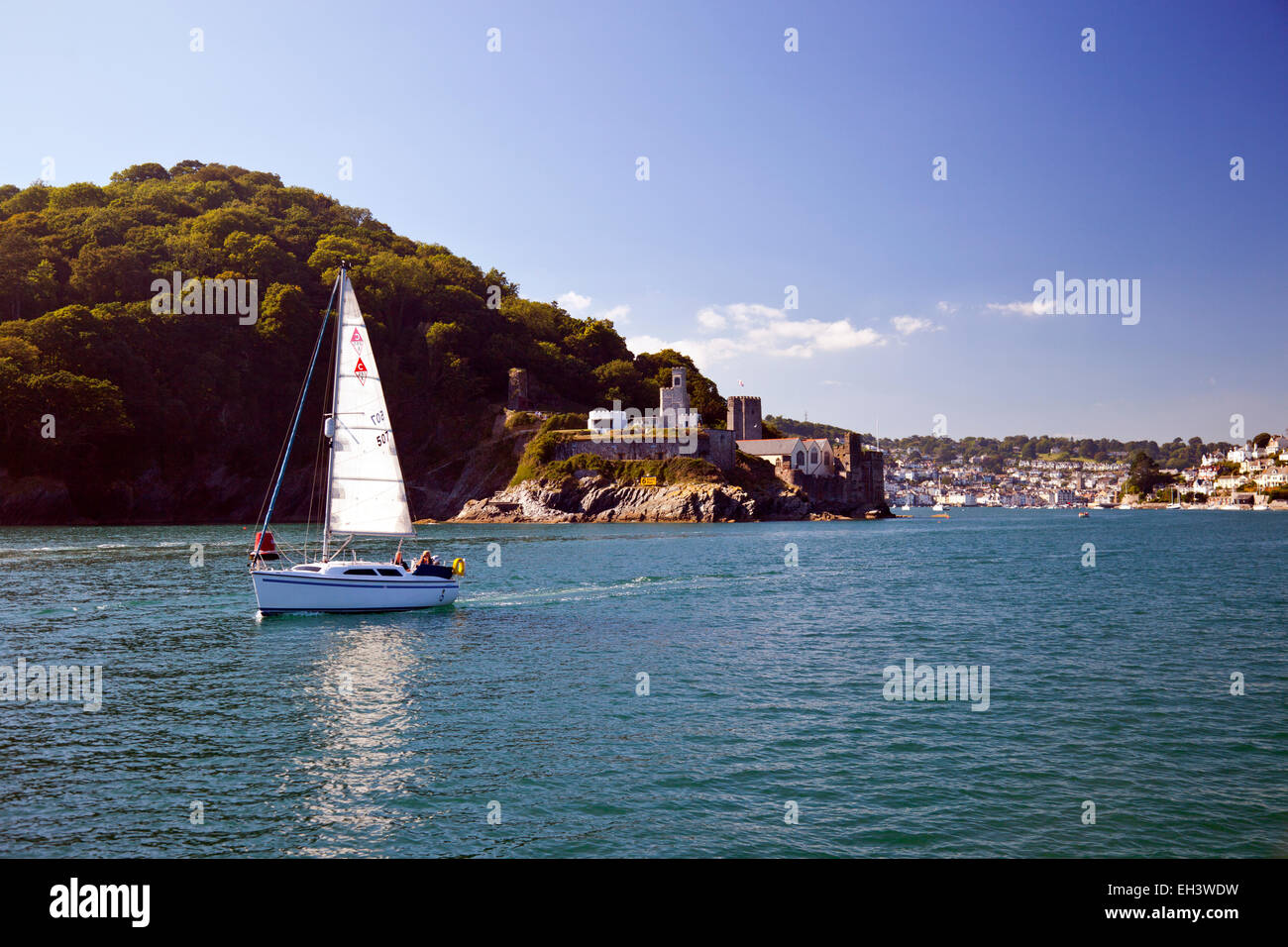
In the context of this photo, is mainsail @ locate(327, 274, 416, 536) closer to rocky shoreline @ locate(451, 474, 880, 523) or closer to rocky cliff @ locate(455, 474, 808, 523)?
rocky shoreline @ locate(451, 474, 880, 523)

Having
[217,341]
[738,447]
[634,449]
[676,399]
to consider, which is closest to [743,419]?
[738,447]

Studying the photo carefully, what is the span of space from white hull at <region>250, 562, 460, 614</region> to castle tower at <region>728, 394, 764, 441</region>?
4356 inches

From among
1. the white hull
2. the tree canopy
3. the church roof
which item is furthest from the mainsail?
the church roof

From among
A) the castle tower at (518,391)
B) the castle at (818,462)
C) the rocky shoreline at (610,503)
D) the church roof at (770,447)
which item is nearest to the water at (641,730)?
the rocky shoreline at (610,503)

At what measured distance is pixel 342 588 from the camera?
3083 cm

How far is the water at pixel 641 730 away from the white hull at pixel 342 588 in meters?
0.71

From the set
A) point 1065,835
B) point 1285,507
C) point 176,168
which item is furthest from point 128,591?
point 1285,507

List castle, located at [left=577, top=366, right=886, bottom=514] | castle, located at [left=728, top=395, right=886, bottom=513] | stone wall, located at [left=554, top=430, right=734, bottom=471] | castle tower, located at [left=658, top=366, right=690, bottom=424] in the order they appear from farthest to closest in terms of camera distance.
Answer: castle, located at [left=728, top=395, right=886, bottom=513] < castle tower, located at [left=658, top=366, right=690, bottom=424] < castle, located at [left=577, top=366, right=886, bottom=514] < stone wall, located at [left=554, top=430, right=734, bottom=471]

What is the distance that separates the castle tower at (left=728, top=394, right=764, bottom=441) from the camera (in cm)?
14062

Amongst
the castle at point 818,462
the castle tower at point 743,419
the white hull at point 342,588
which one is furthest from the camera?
the castle tower at point 743,419

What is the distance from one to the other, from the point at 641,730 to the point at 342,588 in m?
18.0

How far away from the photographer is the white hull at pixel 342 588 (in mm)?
30188

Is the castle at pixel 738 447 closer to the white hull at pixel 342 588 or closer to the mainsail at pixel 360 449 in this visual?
the white hull at pixel 342 588
